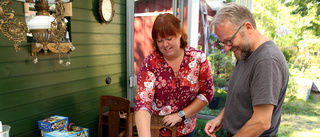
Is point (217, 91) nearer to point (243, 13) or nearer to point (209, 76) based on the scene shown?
point (209, 76)

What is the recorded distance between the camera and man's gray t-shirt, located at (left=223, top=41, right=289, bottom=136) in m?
1.05

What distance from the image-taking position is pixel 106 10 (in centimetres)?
284

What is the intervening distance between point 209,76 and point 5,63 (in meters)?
1.60

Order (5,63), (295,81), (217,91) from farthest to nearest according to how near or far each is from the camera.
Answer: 1. (217,91)
2. (295,81)
3. (5,63)

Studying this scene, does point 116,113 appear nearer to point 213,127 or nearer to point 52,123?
point 52,123

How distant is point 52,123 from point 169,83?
1190 mm

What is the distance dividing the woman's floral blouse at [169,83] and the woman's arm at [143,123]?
0.03 m

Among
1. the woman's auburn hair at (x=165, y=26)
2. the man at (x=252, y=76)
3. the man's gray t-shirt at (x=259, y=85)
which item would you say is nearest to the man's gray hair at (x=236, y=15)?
the man at (x=252, y=76)

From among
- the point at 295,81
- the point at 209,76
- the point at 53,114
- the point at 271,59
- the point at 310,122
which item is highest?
the point at 271,59

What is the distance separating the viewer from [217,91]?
3172mm

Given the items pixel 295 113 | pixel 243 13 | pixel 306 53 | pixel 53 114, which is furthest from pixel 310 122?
pixel 53 114

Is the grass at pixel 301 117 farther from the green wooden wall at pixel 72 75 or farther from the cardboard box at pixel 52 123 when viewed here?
the cardboard box at pixel 52 123

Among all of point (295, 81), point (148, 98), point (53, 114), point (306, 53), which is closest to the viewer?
point (148, 98)

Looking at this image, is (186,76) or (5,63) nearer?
(186,76)
